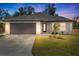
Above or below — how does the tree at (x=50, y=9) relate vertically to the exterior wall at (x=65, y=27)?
above

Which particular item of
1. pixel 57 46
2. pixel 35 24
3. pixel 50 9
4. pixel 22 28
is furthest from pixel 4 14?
pixel 57 46

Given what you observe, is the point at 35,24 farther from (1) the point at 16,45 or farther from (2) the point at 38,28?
(1) the point at 16,45

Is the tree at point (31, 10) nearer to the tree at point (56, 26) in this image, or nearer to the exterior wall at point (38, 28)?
the exterior wall at point (38, 28)

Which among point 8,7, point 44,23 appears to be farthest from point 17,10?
point 44,23

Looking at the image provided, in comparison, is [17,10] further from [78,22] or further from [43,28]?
[78,22]

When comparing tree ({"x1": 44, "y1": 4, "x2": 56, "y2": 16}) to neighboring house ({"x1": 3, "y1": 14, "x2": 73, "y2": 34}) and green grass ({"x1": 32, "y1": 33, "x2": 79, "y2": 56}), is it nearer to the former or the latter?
neighboring house ({"x1": 3, "y1": 14, "x2": 73, "y2": 34})

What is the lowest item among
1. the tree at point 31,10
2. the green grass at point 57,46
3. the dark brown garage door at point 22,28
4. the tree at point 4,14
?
the green grass at point 57,46

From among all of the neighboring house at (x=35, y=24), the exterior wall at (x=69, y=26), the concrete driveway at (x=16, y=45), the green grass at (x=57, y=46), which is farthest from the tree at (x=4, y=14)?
the exterior wall at (x=69, y=26)
